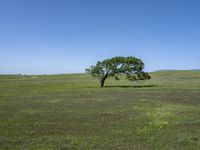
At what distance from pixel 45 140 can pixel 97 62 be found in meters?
57.3

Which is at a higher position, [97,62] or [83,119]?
[97,62]

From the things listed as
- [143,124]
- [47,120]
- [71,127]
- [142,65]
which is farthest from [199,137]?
[142,65]

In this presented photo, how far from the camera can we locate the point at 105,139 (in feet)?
48.1

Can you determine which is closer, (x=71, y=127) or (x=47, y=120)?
(x=71, y=127)

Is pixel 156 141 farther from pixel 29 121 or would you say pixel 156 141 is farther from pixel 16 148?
pixel 29 121

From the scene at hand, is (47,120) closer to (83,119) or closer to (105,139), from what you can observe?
(83,119)

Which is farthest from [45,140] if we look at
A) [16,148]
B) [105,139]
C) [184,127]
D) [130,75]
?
[130,75]

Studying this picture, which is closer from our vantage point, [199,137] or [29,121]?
[199,137]

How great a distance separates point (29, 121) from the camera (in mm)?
20391

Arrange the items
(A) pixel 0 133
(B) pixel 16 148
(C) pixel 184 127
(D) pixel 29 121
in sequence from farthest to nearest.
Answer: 1. (D) pixel 29 121
2. (C) pixel 184 127
3. (A) pixel 0 133
4. (B) pixel 16 148

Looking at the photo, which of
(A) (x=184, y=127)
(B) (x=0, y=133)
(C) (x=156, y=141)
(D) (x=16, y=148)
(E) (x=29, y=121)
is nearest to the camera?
(D) (x=16, y=148)

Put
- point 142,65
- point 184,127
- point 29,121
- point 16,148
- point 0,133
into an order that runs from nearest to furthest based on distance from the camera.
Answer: point 16,148 < point 0,133 < point 184,127 < point 29,121 < point 142,65

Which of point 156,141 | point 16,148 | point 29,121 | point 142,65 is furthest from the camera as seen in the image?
point 142,65

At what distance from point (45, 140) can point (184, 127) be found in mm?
9568
